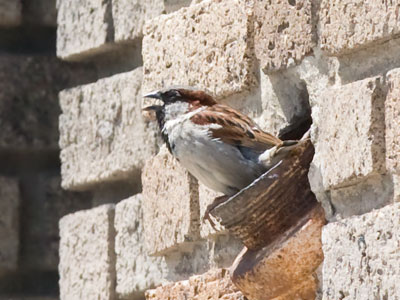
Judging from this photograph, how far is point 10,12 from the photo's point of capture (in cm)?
471

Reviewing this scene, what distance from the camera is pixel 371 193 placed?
9.57 feet

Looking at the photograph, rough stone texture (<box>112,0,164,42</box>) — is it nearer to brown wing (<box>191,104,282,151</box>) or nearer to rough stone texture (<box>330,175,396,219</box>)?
brown wing (<box>191,104,282,151</box>)

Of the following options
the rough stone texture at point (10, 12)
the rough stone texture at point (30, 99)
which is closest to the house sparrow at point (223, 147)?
the rough stone texture at point (30, 99)

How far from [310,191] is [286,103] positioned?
26cm

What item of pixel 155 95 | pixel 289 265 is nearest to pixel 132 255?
pixel 155 95

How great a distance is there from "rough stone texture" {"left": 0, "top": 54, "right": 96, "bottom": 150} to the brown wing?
1.38 m

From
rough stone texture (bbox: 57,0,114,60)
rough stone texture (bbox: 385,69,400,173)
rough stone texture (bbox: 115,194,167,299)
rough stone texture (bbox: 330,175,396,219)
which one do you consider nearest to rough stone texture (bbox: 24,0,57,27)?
rough stone texture (bbox: 57,0,114,60)

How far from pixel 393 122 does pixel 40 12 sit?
7.11 ft

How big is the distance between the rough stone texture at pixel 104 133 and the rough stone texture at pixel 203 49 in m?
0.23

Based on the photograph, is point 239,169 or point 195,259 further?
point 195,259

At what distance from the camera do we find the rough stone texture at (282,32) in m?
3.17

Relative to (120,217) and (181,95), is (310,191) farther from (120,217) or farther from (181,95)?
(120,217)

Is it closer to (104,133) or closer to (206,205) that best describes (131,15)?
(104,133)

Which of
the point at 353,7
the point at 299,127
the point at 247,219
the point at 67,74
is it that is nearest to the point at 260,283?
the point at 247,219
